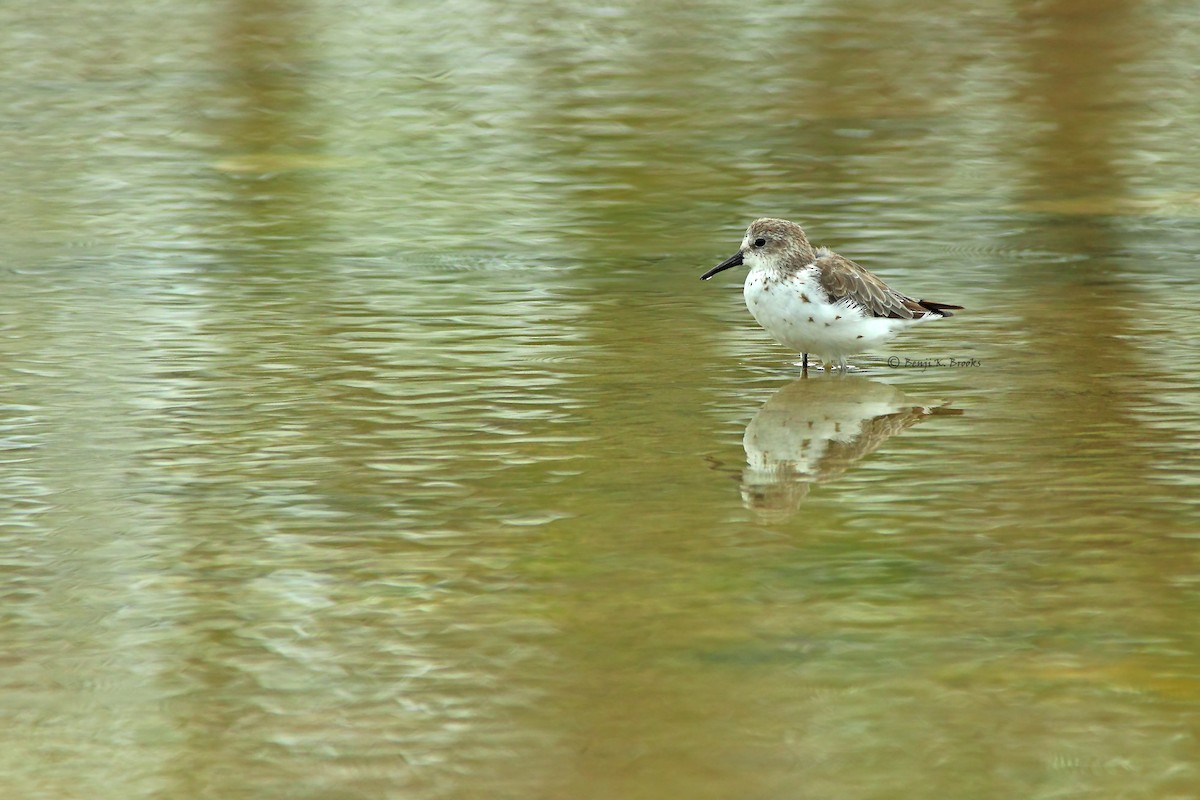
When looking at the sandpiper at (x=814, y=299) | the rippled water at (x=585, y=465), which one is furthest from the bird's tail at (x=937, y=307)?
the rippled water at (x=585, y=465)

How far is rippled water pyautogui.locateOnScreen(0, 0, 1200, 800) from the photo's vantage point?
6504 mm

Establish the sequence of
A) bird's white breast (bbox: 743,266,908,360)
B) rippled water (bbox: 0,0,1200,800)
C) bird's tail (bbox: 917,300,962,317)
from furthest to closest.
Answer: bird's tail (bbox: 917,300,962,317) → bird's white breast (bbox: 743,266,908,360) → rippled water (bbox: 0,0,1200,800)

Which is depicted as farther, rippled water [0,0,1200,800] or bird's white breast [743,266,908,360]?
bird's white breast [743,266,908,360]

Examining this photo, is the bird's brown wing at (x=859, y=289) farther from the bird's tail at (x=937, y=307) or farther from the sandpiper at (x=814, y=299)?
the bird's tail at (x=937, y=307)

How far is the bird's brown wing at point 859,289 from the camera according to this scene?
1149 centimetres

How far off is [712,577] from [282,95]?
16789 millimetres

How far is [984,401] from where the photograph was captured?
35.7 ft

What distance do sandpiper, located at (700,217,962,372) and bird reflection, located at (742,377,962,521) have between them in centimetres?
29

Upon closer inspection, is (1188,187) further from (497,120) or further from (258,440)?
(258,440)

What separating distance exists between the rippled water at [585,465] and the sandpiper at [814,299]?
289mm

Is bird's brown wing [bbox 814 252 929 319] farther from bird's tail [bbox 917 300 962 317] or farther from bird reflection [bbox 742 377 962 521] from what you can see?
bird reflection [bbox 742 377 962 521]

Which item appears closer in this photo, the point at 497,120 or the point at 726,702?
the point at 726,702

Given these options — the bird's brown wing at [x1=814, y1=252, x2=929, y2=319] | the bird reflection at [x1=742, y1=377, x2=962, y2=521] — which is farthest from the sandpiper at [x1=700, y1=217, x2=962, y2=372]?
the bird reflection at [x1=742, y1=377, x2=962, y2=521]

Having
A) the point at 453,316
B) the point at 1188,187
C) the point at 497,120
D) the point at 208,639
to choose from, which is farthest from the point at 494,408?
the point at 497,120
